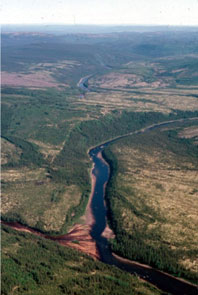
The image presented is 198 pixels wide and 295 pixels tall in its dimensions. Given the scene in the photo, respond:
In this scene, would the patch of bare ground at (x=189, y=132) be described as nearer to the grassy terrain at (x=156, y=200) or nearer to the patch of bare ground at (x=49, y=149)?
the grassy terrain at (x=156, y=200)

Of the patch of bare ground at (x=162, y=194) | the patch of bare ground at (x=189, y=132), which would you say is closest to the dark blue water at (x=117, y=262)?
the patch of bare ground at (x=162, y=194)

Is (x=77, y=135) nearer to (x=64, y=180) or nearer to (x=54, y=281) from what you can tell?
(x=64, y=180)

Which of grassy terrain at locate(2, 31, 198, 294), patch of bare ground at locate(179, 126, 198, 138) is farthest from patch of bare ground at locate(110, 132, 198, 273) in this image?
patch of bare ground at locate(179, 126, 198, 138)

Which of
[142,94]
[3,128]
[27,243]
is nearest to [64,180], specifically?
[27,243]

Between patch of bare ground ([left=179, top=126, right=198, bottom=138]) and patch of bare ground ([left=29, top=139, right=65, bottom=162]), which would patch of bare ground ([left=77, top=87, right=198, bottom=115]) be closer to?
patch of bare ground ([left=179, top=126, right=198, bottom=138])

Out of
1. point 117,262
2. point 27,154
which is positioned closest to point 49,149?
point 27,154

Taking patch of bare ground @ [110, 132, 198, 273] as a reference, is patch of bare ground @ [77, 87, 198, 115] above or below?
above
